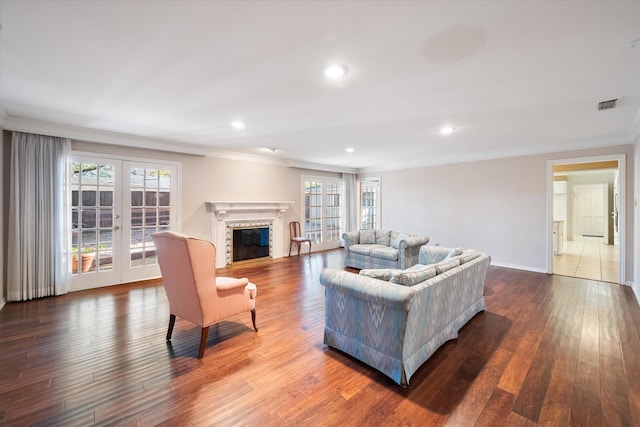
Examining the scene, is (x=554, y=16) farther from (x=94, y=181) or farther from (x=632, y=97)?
(x=94, y=181)

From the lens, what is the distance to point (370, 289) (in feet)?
7.13

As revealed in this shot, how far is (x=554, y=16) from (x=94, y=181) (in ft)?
18.5

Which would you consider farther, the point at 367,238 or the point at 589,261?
the point at 589,261

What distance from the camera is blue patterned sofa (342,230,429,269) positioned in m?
4.87

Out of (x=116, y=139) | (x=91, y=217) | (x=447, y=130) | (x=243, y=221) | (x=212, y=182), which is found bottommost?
(x=243, y=221)

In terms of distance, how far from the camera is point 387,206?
25.1 ft

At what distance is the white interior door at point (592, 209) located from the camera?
376 inches

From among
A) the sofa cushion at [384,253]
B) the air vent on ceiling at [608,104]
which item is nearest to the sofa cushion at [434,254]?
the sofa cushion at [384,253]

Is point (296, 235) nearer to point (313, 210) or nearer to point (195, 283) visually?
point (313, 210)

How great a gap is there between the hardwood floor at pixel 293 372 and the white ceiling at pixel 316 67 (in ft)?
7.99

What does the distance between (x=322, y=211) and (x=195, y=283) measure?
5.62m

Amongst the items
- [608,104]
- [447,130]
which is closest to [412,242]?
[447,130]

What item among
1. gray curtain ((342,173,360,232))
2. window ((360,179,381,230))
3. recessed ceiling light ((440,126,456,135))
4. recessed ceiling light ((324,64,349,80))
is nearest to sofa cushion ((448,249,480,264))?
recessed ceiling light ((440,126,456,135))

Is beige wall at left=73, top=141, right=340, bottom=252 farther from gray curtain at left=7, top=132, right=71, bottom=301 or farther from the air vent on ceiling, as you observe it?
the air vent on ceiling
